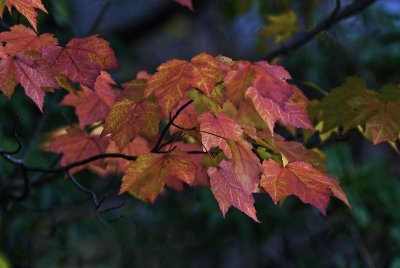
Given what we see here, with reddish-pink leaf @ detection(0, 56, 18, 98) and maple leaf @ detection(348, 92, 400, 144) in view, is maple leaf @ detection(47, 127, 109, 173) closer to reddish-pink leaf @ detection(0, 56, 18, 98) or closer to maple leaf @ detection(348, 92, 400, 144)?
reddish-pink leaf @ detection(0, 56, 18, 98)

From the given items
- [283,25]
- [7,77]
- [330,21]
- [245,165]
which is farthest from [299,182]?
[283,25]

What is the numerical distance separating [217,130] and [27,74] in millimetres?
376

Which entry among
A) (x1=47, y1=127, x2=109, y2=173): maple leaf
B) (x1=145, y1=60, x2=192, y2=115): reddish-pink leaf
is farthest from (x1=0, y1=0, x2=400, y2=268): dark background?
(x1=145, y1=60, x2=192, y2=115): reddish-pink leaf

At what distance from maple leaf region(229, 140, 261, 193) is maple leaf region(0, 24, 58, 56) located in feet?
1.46

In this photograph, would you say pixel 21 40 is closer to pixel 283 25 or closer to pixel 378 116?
pixel 378 116

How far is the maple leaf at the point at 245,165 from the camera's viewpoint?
1.14 m

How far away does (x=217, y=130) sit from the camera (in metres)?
1.14

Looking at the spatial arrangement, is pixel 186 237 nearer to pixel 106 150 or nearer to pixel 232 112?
pixel 106 150

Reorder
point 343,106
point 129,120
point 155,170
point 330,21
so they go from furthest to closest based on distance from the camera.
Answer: point 330,21 → point 343,106 → point 155,170 → point 129,120

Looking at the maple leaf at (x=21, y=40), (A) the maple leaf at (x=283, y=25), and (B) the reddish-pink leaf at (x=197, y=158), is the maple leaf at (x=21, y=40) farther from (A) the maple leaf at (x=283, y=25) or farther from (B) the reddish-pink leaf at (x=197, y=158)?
(A) the maple leaf at (x=283, y=25)

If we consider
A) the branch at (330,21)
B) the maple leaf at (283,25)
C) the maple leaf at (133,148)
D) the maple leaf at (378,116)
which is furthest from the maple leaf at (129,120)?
the maple leaf at (283,25)

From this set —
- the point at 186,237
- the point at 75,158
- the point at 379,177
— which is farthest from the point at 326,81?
the point at 75,158

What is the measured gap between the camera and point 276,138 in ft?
4.40

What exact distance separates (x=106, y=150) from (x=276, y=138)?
18.8 inches
